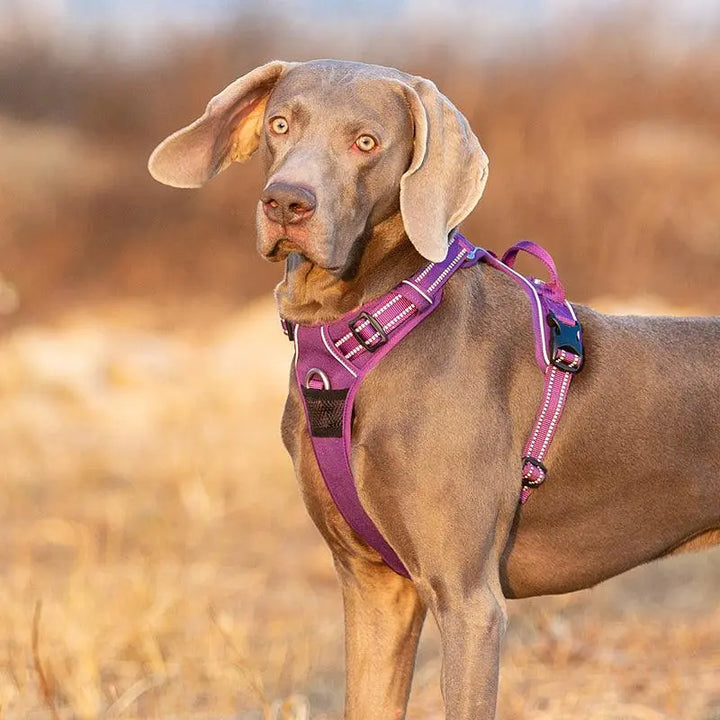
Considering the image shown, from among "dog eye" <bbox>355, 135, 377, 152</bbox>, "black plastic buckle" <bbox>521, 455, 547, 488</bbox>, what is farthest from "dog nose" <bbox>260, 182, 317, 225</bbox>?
"black plastic buckle" <bbox>521, 455, 547, 488</bbox>

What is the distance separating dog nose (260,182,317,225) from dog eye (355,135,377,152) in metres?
0.23

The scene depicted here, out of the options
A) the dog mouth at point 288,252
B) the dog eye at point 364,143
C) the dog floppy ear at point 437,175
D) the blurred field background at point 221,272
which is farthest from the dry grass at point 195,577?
the dog eye at point 364,143

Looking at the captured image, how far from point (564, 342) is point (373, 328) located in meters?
0.51

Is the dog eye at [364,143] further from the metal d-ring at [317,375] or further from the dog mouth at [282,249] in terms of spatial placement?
the metal d-ring at [317,375]

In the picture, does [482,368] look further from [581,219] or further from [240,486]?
[581,219]

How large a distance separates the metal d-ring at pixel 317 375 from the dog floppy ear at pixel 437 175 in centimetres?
39

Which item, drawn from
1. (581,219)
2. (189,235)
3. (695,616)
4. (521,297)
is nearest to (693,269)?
(581,219)

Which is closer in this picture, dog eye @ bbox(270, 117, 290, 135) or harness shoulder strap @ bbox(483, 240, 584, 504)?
dog eye @ bbox(270, 117, 290, 135)

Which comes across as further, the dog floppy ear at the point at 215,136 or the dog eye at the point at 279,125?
the dog floppy ear at the point at 215,136

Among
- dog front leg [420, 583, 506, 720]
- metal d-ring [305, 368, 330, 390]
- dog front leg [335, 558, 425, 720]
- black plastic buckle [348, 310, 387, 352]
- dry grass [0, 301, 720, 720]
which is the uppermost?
black plastic buckle [348, 310, 387, 352]

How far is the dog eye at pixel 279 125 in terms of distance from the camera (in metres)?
3.45

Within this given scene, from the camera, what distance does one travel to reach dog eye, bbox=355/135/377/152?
338 cm

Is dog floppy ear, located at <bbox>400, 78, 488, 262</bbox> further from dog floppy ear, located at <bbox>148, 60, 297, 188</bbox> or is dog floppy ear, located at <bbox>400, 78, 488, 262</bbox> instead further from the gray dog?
dog floppy ear, located at <bbox>148, 60, 297, 188</bbox>

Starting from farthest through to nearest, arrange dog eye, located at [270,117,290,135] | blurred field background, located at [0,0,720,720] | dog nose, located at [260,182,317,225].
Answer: blurred field background, located at [0,0,720,720], dog eye, located at [270,117,290,135], dog nose, located at [260,182,317,225]
